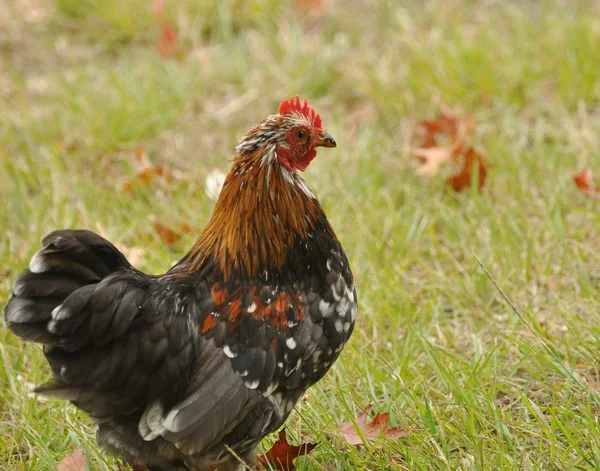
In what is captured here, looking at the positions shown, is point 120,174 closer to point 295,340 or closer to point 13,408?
point 13,408

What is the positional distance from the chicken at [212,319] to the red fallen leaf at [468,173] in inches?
68.4

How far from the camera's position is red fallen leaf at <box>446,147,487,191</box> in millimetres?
4418

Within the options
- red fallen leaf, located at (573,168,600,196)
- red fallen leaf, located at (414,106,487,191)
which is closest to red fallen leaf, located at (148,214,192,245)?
red fallen leaf, located at (414,106,487,191)

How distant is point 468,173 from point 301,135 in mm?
1841

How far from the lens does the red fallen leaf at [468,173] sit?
174 inches

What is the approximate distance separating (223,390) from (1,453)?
3.60ft

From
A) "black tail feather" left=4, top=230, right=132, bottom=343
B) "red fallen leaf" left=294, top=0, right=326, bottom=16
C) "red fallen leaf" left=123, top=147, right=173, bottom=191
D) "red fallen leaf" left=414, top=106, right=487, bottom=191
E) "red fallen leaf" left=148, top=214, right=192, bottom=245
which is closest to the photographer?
"black tail feather" left=4, top=230, right=132, bottom=343

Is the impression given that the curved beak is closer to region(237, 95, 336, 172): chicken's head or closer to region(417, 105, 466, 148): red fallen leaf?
region(237, 95, 336, 172): chicken's head

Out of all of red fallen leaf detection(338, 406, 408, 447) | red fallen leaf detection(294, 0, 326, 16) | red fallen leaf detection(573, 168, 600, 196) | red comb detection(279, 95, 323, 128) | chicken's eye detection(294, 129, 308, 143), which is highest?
red comb detection(279, 95, 323, 128)

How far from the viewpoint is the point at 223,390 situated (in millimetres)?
2533

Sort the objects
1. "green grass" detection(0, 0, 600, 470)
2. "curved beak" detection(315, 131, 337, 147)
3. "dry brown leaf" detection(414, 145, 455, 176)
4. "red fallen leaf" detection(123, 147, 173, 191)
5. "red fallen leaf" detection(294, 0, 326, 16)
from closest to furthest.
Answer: "curved beak" detection(315, 131, 337, 147), "green grass" detection(0, 0, 600, 470), "dry brown leaf" detection(414, 145, 455, 176), "red fallen leaf" detection(123, 147, 173, 191), "red fallen leaf" detection(294, 0, 326, 16)

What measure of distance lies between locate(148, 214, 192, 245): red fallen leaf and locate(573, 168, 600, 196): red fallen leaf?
197 centimetres

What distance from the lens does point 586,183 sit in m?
4.19

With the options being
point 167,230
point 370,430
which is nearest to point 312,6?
point 167,230
